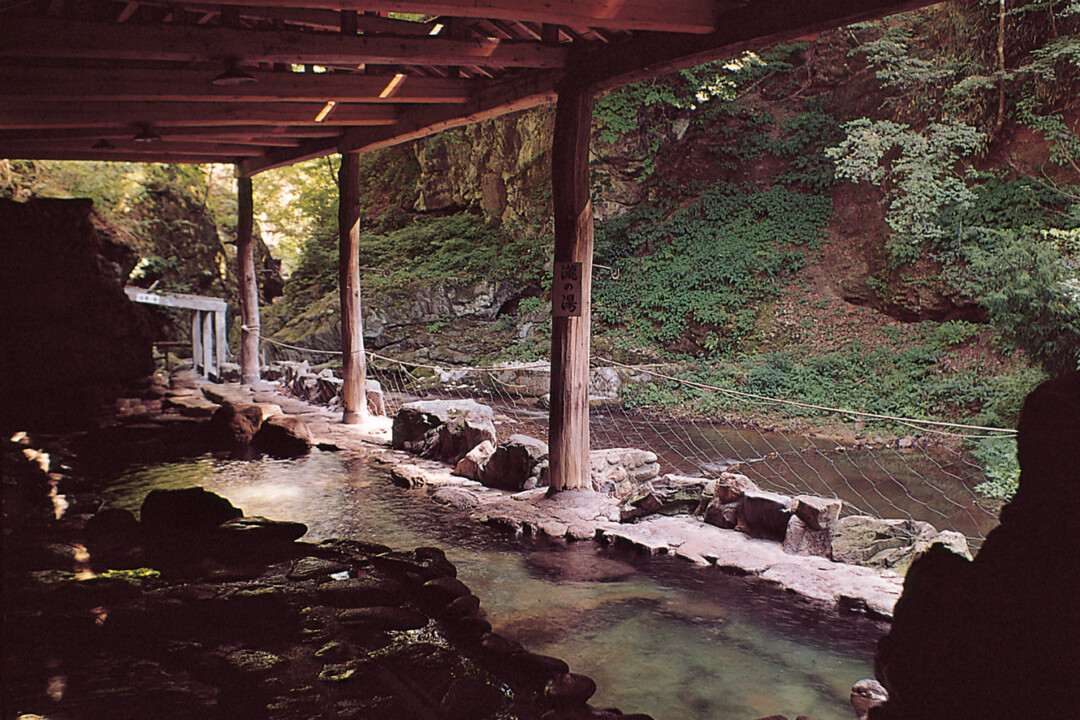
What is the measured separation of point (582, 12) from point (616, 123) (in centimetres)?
1370

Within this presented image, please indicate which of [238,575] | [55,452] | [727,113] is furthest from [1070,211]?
[55,452]

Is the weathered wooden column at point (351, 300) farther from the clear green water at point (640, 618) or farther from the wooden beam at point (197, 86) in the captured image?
the clear green water at point (640, 618)

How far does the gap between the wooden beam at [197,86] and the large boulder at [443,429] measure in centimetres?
347

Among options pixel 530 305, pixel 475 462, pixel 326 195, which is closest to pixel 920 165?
pixel 530 305

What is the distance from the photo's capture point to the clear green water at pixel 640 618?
303 cm

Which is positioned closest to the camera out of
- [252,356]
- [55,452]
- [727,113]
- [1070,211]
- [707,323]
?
[55,452]

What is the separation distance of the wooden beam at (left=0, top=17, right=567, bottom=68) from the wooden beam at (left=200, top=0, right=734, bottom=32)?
97cm

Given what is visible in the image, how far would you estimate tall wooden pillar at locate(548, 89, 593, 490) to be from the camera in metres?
5.58

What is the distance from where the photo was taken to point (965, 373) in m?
11.2

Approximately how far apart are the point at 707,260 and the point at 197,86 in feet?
39.1

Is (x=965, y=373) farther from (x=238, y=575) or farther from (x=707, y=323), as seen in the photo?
(x=238, y=575)

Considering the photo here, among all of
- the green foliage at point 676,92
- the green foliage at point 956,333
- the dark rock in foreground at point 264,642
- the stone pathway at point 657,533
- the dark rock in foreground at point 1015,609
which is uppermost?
the green foliage at point 676,92

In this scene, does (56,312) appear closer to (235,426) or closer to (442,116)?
(235,426)

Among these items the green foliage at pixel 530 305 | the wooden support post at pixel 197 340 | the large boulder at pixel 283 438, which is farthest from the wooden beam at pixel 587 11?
the wooden support post at pixel 197 340
